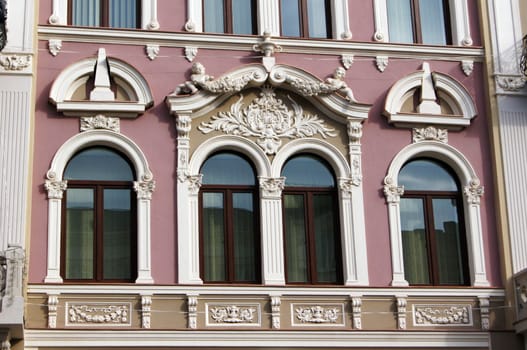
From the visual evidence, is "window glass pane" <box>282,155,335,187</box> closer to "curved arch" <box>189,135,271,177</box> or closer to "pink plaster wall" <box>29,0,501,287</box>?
"curved arch" <box>189,135,271,177</box>

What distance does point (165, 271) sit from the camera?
20.6m

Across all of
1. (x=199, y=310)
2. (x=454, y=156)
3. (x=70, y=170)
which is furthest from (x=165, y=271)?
(x=454, y=156)

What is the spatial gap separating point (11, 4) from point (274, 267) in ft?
22.9

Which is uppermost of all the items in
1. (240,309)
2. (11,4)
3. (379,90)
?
(11,4)

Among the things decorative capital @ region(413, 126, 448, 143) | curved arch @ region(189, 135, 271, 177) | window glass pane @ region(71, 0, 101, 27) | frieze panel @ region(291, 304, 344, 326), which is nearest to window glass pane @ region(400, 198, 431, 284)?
decorative capital @ region(413, 126, 448, 143)

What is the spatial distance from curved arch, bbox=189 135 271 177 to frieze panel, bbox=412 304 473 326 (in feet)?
12.6

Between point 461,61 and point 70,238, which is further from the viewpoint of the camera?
point 461,61

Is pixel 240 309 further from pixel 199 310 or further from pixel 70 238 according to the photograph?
pixel 70 238

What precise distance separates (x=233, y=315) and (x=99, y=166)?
3.79m

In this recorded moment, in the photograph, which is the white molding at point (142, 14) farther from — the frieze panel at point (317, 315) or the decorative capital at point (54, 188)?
the frieze panel at point (317, 315)

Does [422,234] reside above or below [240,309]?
above

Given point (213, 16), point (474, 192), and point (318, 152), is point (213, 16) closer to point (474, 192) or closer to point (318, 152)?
point (318, 152)

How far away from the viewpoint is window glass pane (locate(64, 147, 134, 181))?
69.4 feet

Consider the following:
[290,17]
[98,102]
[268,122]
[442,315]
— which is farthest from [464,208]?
[98,102]
